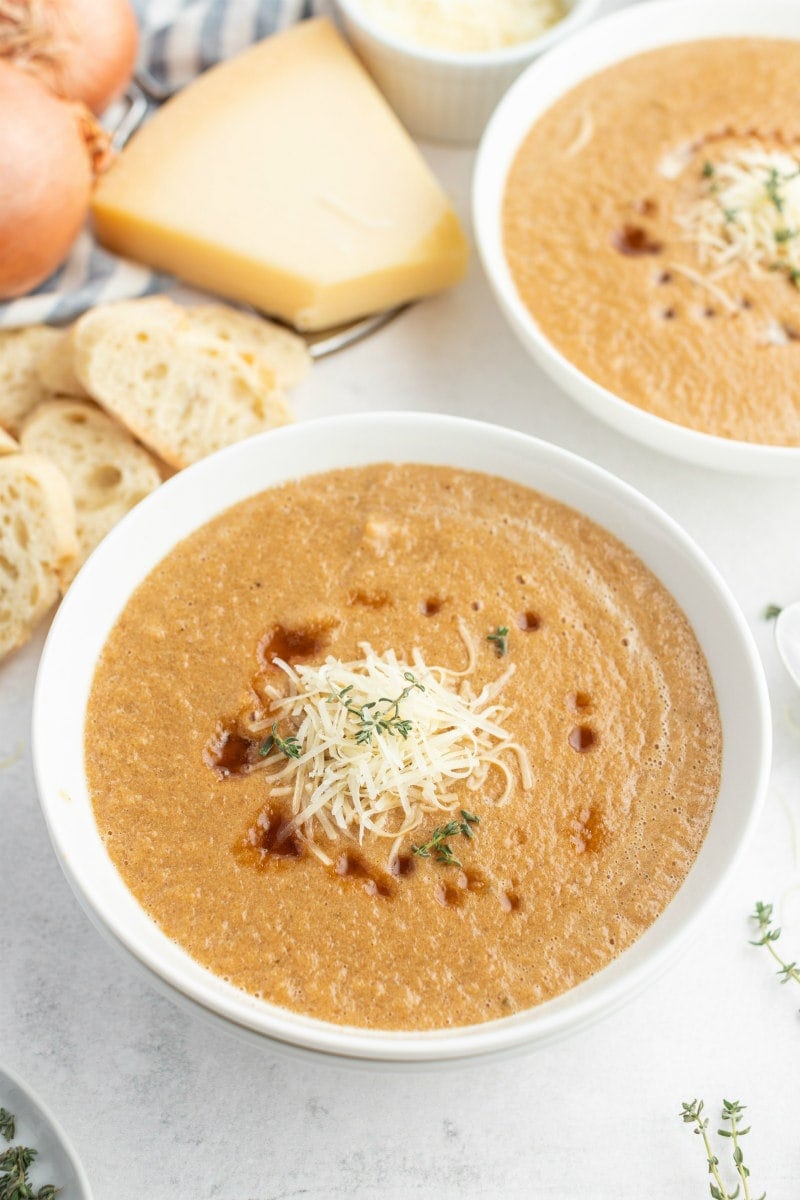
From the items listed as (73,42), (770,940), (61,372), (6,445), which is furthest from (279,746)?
(73,42)

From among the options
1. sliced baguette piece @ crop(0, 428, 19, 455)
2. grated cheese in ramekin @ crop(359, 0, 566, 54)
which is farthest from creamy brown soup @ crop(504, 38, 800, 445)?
sliced baguette piece @ crop(0, 428, 19, 455)

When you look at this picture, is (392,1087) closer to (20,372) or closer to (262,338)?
(262,338)

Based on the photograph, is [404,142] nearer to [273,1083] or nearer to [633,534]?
[633,534]

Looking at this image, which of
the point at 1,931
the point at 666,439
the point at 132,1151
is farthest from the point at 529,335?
the point at 132,1151

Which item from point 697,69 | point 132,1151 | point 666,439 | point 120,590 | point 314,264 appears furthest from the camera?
point 697,69

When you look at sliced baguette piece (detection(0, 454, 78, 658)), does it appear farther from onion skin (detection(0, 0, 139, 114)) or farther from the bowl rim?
the bowl rim

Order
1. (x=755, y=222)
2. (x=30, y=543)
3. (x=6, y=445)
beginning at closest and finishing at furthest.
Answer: (x=30, y=543) → (x=6, y=445) → (x=755, y=222)

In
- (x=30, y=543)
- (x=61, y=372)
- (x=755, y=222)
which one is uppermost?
(x=61, y=372)
